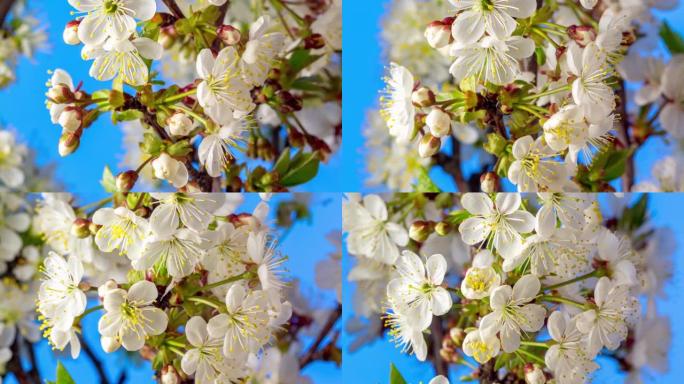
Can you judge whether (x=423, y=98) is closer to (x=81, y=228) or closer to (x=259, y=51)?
(x=259, y=51)

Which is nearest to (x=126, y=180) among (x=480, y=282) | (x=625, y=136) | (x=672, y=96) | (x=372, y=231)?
(x=372, y=231)

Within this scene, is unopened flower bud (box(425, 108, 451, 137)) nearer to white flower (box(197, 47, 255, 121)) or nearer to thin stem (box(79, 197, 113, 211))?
white flower (box(197, 47, 255, 121))

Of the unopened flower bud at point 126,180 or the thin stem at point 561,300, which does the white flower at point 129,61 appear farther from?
the thin stem at point 561,300

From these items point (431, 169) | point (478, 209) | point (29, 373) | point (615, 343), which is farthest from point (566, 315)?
point (29, 373)

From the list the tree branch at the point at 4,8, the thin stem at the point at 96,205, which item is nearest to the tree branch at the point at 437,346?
the thin stem at the point at 96,205

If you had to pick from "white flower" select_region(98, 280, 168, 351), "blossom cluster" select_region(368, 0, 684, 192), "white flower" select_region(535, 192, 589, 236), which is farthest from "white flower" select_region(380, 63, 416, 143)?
"white flower" select_region(98, 280, 168, 351)

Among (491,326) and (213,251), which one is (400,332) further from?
(213,251)

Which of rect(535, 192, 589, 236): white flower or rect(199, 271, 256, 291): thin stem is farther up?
rect(535, 192, 589, 236): white flower

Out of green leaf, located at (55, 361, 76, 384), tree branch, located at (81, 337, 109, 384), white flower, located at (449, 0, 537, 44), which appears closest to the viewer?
white flower, located at (449, 0, 537, 44)
